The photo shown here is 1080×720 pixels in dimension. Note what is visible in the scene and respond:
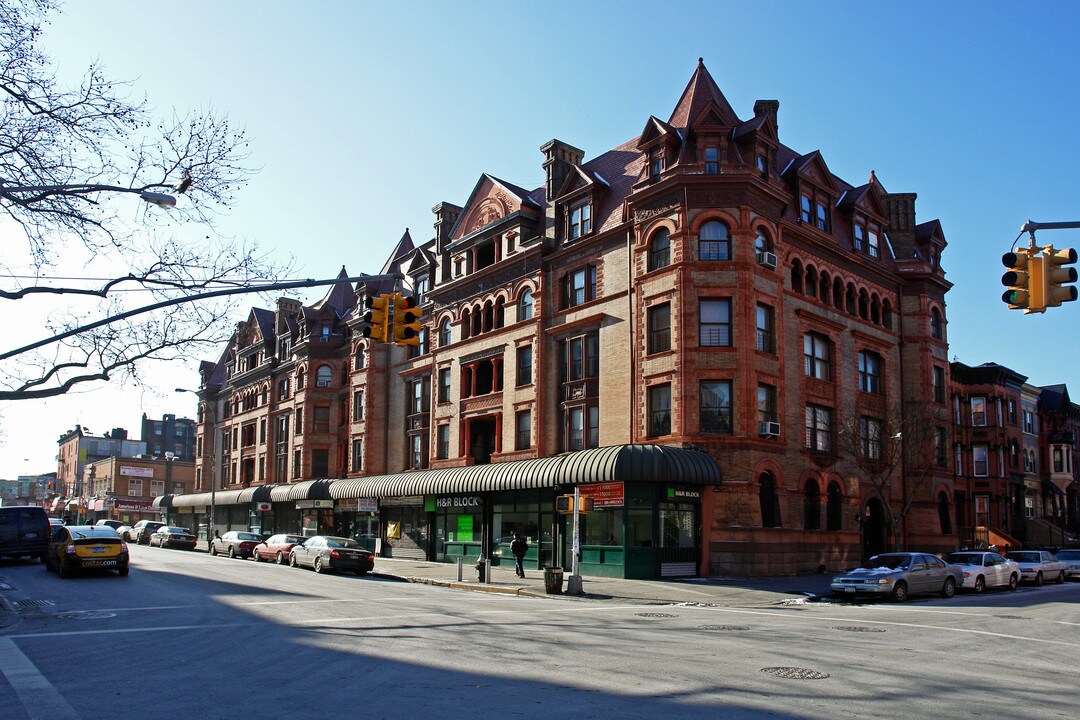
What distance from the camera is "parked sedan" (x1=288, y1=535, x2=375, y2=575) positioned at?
33.2 m

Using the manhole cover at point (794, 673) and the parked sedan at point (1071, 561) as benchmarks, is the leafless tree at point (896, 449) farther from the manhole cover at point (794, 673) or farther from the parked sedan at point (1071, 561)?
the manhole cover at point (794, 673)

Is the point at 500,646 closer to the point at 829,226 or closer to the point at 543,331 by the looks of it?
the point at 543,331

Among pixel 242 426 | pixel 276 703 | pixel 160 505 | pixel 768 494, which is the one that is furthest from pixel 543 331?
pixel 160 505

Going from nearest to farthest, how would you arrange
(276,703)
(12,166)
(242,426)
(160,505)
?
(276,703)
(12,166)
(242,426)
(160,505)

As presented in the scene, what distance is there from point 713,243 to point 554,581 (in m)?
14.0

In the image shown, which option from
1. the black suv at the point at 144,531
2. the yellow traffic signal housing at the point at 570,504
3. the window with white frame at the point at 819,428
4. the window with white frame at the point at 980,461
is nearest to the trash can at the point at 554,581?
the yellow traffic signal housing at the point at 570,504

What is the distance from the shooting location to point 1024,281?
12734 millimetres

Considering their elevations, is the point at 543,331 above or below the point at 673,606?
above

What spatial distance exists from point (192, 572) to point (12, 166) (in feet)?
60.9

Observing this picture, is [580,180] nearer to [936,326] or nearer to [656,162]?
[656,162]

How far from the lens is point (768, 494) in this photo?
107 ft

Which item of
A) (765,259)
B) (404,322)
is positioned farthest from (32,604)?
(765,259)

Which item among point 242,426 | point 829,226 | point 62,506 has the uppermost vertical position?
point 829,226

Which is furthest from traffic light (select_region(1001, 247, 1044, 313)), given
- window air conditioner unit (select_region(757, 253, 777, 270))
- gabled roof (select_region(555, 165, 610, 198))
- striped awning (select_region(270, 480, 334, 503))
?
striped awning (select_region(270, 480, 334, 503))
